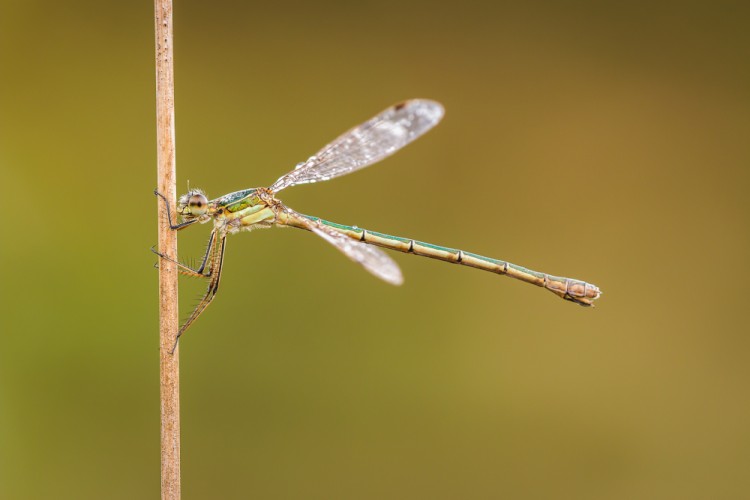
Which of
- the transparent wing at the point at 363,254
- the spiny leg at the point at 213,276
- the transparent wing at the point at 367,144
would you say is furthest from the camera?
the transparent wing at the point at 367,144

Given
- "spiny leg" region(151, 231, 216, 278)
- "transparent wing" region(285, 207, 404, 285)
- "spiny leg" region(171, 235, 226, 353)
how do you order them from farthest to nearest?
1. "spiny leg" region(171, 235, 226, 353)
2. "spiny leg" region(151, 231, 216, 278)
3. "transparent wing" region(285, 207, 404, 285)

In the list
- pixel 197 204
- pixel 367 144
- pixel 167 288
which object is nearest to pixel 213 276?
pixel 197 204

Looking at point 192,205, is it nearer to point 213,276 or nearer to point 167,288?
point 213,276

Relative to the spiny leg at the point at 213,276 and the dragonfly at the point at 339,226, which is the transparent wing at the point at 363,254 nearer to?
the dragonfly at the point at 339,226

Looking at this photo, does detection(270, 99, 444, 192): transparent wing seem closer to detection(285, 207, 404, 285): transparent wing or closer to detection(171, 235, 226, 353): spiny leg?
detection(285, 207, 404, 285): transparent wing

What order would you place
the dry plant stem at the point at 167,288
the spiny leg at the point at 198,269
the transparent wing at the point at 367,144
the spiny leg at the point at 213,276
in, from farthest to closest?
the transparent wing at the point at 367,144 → the spiny leg at the point at 213,276 → the spiny leg at the point at 198,269 → the dry plant stem at the point at 167,288

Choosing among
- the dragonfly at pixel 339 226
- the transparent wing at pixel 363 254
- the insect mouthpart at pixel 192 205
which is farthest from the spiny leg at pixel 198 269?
the transparent wing at pixel 363 254

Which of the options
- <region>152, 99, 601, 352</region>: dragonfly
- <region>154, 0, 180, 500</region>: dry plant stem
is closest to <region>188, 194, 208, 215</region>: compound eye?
<region>152, 99, 601, 352</region>: dragonfly
